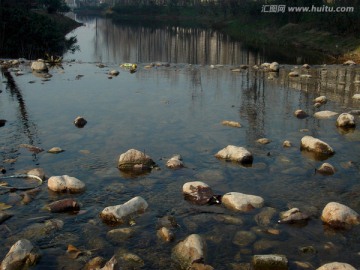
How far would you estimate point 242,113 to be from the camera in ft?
40.7

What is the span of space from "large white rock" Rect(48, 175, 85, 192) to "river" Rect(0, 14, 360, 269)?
0.47 ft

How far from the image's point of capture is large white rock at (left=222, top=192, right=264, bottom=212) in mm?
6340

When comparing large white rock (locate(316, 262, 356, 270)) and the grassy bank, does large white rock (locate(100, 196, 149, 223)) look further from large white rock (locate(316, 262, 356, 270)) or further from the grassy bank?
the grassy bank

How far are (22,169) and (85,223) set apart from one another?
8.68ft

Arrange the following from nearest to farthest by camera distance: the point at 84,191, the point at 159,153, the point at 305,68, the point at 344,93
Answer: the point at 84,191 → the point at 159,153 → the point at 344,93 → the point at 305,68

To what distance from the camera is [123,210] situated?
612 cm

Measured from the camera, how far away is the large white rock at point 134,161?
7992 millimetres

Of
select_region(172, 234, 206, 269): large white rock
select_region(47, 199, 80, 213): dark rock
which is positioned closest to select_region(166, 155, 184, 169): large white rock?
select_region(47, 199, 80, 213): dark rock

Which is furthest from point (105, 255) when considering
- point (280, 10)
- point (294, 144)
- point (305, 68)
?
point (280, 10)

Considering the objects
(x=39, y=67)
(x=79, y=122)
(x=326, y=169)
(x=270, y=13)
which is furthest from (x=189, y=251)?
(x=270, y=13)

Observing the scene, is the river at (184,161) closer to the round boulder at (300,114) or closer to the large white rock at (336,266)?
the round boulder at (300,114)

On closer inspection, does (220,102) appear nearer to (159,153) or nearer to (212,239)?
(159,153)

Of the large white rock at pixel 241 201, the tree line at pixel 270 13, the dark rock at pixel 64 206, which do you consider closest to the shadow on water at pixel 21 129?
the dark rock at pixel 64 206

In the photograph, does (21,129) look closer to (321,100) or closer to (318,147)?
(318,147)
